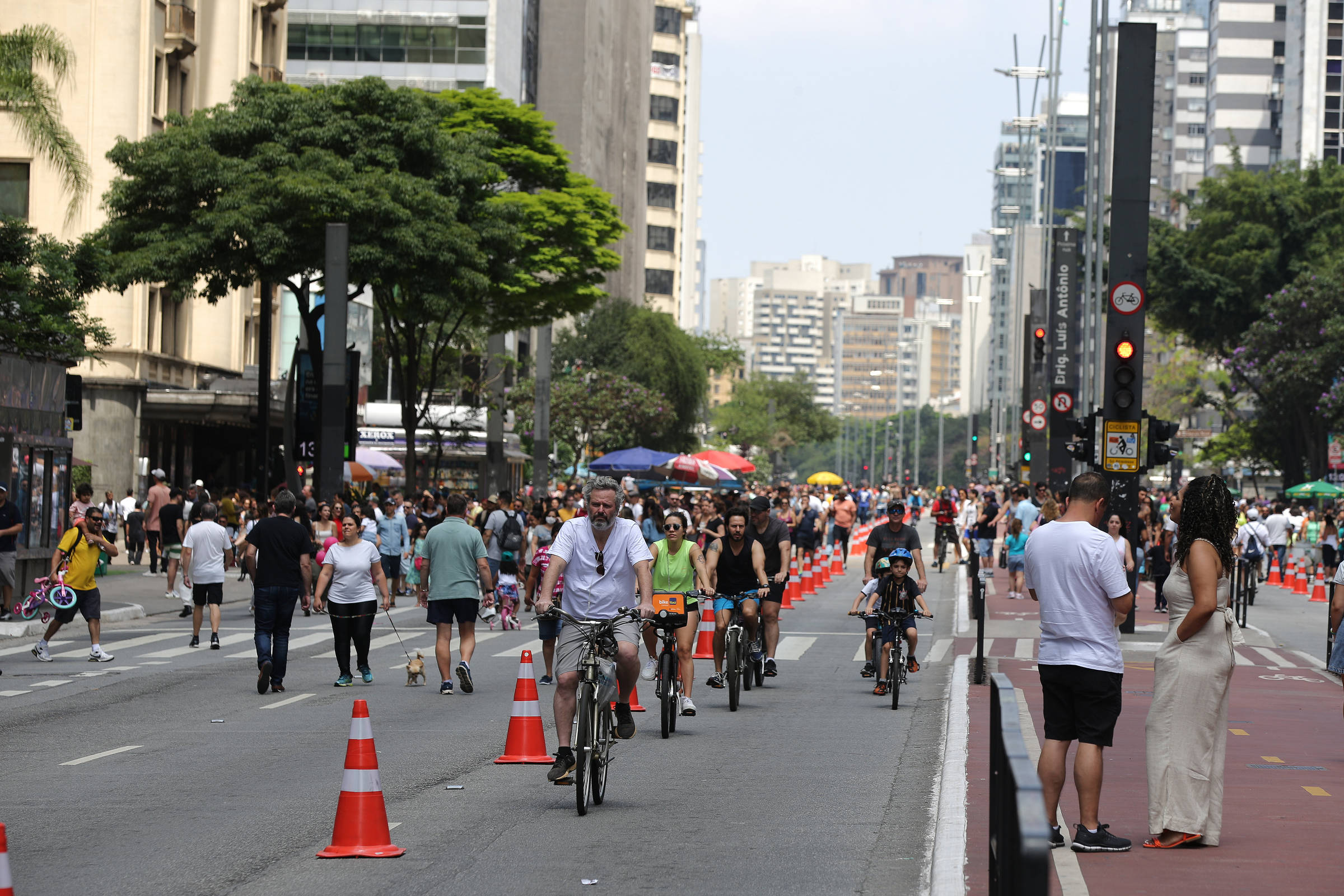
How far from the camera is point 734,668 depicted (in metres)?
15.0

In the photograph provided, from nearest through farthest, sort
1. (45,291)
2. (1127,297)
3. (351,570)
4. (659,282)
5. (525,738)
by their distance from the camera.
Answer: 1. (525,738)
2. (351,570)
3. (1127,297)
4. (45,291)
5. (659,282)

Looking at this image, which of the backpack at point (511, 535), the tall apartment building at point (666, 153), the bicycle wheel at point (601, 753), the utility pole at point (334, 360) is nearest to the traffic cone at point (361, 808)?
the bicycle wheel at point (601, 753)

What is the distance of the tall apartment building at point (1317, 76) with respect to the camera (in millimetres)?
100875

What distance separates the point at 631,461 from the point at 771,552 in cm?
3147

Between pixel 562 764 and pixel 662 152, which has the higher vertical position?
pixel 662 152

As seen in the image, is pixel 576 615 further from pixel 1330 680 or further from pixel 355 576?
pixel 1330 680

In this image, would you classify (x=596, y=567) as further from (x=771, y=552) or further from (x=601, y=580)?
(x=771, y=552)

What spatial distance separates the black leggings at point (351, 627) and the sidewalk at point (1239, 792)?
18.1 ft

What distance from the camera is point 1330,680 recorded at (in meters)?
18.0

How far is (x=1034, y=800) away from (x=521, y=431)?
6584 cm

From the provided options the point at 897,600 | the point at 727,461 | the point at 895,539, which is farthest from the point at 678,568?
the point at 727,461

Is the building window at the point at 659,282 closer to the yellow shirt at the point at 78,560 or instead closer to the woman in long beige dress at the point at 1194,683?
the yellow shirt at the point at 78,560

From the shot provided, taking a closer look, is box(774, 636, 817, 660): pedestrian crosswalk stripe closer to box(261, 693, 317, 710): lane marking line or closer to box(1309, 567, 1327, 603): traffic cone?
box(261, 693, 317, 710): lane marking line

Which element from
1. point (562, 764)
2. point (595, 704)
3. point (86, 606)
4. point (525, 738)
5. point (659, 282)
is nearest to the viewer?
point (595, 704)
